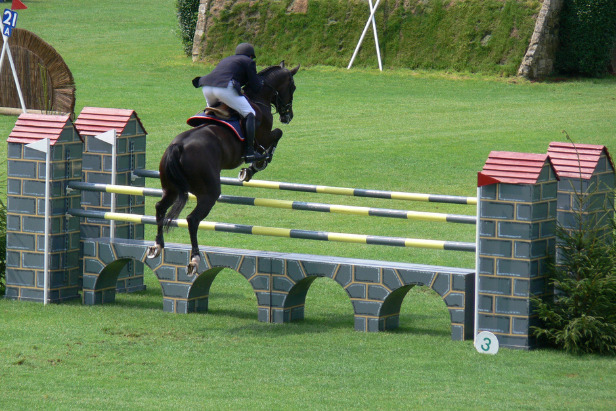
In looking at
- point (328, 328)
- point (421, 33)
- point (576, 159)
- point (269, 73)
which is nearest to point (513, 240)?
point (576, 159)

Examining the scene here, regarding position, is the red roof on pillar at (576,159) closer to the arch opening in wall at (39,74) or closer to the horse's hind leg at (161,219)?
the horse's hind leg at (161,219)

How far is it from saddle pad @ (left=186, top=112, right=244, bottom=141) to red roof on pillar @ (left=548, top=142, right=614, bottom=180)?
276 centimetres

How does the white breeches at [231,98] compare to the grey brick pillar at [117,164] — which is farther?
the grey brick pillar at [117,164]

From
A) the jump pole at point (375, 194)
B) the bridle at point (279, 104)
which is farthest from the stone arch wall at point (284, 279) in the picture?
the bridle at point (279, 104)

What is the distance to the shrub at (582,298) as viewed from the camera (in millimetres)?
7828

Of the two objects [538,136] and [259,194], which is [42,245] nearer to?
[259,194]

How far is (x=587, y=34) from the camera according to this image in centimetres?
2462

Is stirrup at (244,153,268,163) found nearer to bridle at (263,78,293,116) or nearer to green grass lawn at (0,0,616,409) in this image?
bridle at (263,78,293,116)

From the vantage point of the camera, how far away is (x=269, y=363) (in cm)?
767

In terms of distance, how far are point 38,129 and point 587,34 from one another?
59.1 ft

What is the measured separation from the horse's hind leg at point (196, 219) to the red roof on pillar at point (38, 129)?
168 cm

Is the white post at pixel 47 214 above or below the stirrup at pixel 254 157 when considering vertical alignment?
below

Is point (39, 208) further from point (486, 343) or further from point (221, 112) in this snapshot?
point (486, 343)

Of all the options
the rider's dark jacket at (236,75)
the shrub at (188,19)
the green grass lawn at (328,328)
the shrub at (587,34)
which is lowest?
the green grass lawn at (328,328)
